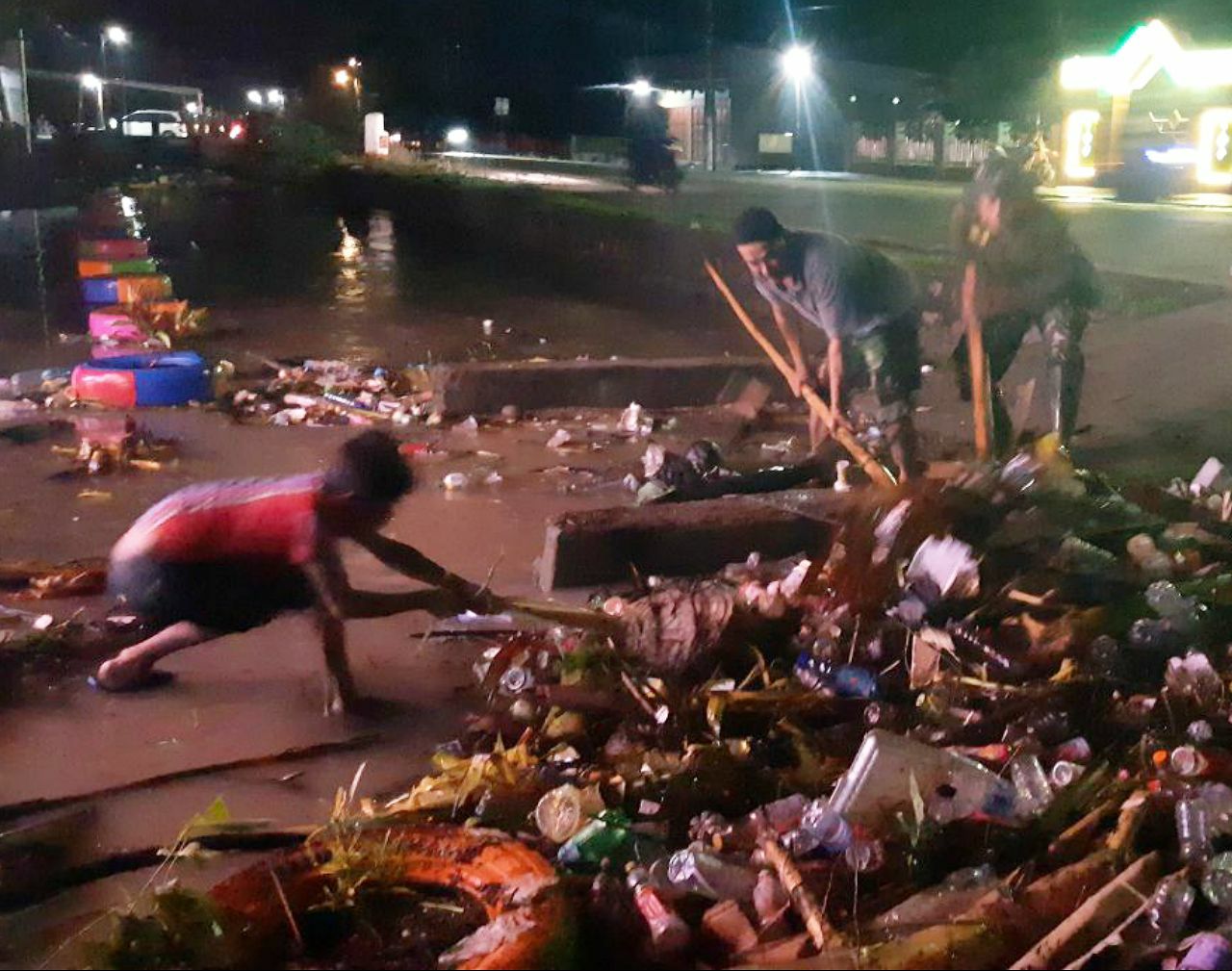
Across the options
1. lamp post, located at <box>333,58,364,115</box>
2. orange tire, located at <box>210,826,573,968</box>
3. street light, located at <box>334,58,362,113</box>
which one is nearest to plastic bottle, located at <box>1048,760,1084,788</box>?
orange tire, located at <box>210,826,573,968</box>

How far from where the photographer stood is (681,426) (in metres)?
9.08

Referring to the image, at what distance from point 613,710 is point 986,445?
121 inches

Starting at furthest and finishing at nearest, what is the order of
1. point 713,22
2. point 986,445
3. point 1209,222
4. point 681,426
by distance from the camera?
point 713,22
point 1209,222
point 681,426
point 986,445

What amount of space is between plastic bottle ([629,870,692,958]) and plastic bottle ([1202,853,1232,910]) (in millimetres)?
1232

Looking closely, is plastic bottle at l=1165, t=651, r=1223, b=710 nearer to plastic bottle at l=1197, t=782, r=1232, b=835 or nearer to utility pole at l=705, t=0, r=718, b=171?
plastic bottle at l=1197, t=782, r=1232, b=835

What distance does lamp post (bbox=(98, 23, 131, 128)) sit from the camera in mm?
66375

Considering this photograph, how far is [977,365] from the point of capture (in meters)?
6.82

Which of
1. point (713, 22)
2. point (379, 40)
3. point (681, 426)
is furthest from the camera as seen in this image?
point (379, 40)

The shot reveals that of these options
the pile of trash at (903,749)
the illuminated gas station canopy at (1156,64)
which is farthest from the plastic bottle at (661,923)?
the illuminated gas station canopy at (1156,64)

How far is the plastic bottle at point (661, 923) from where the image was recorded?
120 inches

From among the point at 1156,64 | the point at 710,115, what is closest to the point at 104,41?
the point at 710,115

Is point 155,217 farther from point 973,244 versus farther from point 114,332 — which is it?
point 973,244

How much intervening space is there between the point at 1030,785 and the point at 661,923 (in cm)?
119

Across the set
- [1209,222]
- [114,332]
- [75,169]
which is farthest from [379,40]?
[114,332]
